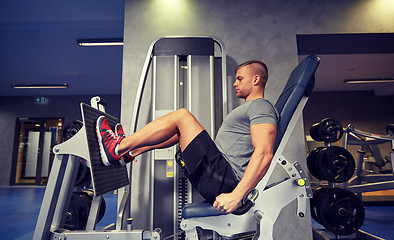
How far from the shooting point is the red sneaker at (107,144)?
4.59 feet

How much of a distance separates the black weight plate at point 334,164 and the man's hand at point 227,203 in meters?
1.72

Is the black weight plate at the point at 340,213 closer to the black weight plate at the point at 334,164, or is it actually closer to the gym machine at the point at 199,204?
the black weight plate at the point at 334,164

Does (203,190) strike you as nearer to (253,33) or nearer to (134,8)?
(253,33)

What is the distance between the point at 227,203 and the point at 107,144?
2.42 ft

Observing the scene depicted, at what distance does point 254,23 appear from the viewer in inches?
98.0

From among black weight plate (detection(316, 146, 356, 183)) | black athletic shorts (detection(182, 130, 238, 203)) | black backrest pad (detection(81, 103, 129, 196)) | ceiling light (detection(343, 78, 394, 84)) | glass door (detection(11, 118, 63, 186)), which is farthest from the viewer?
glass door (detection(11, 118, 63, 186))

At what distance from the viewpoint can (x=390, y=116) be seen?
6.77m

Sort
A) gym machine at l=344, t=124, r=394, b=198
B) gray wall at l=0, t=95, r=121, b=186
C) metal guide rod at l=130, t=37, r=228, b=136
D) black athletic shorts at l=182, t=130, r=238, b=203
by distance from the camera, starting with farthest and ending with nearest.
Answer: gray wall at l=0, t=95, r=121, b=186 → gym machine at l=344, t=124, r=394, b=198 → metal guide rod at l=130, t=37, r=228, b=136 → black athletic shorts at l=182, t=130, r=238, b=203

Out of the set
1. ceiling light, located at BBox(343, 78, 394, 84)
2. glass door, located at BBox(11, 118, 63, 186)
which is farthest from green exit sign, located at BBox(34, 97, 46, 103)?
ceiling light, located at BBox(343, 78, 394, 84)

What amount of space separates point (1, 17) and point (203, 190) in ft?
12.5

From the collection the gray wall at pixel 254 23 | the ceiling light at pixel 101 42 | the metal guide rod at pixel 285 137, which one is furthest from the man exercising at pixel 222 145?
the ceiling light at pixel 101 42

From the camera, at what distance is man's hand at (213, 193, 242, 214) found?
3.64 ft

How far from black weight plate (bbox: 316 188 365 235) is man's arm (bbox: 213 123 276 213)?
61.3 inches

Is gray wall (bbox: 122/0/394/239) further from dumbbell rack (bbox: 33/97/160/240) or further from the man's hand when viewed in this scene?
the man's hand
